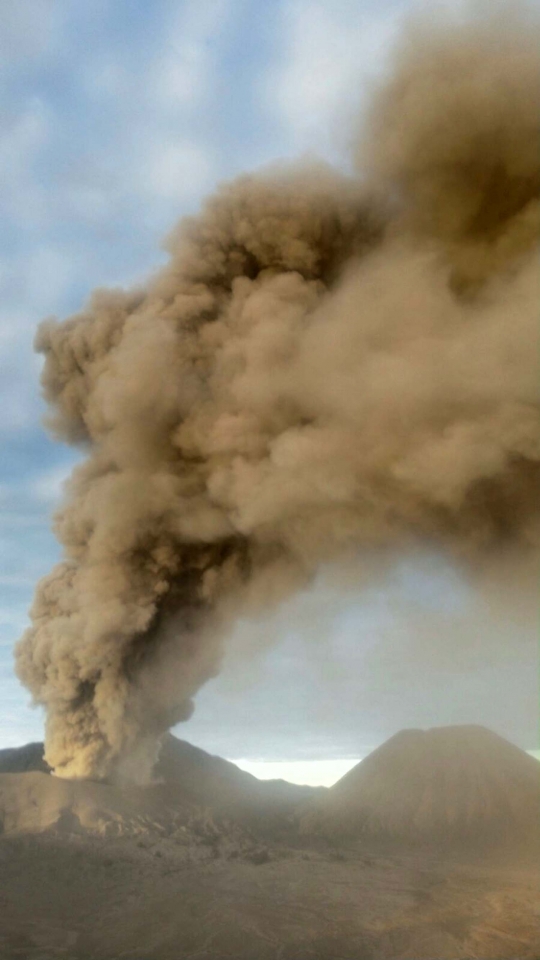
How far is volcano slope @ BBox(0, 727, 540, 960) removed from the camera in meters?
18.0

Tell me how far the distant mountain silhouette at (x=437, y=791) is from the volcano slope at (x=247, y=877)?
8.4 inches

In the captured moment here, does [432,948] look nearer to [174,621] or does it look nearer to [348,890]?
[348,890]

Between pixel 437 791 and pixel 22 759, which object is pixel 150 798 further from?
pixel 22 759

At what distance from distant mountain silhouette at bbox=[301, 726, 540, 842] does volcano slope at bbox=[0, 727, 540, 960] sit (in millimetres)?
212

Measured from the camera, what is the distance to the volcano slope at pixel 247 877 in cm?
1803

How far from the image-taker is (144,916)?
65.5 feet

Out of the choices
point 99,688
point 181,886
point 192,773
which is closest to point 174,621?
point 99,688

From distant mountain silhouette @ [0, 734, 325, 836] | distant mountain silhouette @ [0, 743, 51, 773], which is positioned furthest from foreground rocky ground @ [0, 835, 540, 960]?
distant mountain silhouette @ [0, 743, 51, 773]

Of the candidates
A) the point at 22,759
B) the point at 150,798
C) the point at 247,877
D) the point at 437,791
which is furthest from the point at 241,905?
the point at 22,759

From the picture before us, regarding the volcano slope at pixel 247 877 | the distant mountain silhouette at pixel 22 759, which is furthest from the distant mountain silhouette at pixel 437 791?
the distant mountain silhouette at pixel 22 759

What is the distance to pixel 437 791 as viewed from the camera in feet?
145

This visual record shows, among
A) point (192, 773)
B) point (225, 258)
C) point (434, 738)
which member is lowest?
point (192, 773)

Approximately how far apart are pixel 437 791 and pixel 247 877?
23516 mm

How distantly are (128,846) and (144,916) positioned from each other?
625 cm
